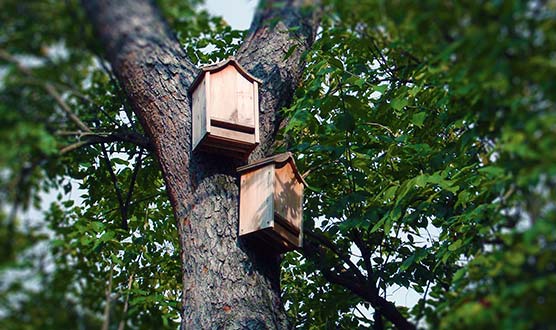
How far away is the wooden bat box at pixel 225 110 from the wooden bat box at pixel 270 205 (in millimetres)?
161

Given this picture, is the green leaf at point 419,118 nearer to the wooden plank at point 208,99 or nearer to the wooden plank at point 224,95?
the wooden plank at point 224,95

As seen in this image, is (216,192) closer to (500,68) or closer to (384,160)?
(384,160)

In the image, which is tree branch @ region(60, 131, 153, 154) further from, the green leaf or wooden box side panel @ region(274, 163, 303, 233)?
the green leaf

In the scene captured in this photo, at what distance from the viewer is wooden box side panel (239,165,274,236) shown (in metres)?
4.55

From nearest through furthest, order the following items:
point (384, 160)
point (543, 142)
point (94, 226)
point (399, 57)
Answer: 1. point (543, 142)
2. point (399, 57)
3. point (94, 226)
4. point (384, 160)

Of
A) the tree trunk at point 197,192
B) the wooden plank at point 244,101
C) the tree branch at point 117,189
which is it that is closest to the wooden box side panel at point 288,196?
the tree trunk at point 197,192

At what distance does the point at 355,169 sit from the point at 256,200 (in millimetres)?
1372

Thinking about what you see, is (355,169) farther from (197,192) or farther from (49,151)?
(49,151)

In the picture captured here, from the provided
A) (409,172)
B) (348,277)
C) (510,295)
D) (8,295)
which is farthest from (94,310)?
(409,172)

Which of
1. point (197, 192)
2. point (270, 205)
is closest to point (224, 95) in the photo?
point (197, 192)

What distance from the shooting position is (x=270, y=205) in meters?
4.64

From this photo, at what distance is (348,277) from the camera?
5.56 metres

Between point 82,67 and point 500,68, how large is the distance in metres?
1.70

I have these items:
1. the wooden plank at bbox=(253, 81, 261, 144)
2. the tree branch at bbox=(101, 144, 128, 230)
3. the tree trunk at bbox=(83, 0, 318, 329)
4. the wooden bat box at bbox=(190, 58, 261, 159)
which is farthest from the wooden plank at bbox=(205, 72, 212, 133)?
the tree branch at bbox=(101, 144, 128, 230)
